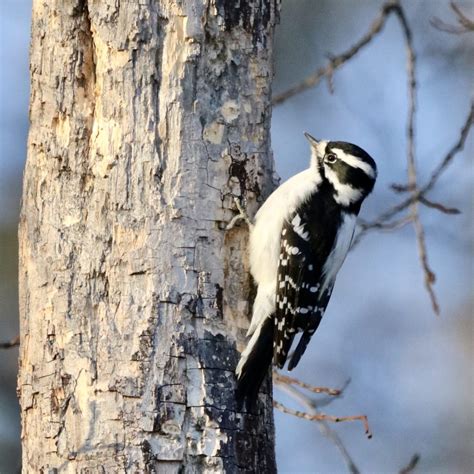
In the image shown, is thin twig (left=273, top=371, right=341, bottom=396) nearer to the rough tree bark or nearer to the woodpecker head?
the rough tree bark

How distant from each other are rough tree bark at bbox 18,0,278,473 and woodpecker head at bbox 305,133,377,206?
Answer: 78 cm

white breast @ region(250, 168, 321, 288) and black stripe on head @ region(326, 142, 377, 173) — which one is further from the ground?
black stripe on head @ region(326, 142, 377, 173)

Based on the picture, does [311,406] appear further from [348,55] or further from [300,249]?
[348,55]

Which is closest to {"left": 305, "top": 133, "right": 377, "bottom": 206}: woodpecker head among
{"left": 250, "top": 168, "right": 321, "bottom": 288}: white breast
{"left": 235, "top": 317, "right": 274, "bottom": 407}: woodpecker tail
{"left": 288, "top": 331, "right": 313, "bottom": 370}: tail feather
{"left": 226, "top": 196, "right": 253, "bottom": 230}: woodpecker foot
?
{"left": 250, "top": 168, "right": 321, "bottom": 288}: white breast

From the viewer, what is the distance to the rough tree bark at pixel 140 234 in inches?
147

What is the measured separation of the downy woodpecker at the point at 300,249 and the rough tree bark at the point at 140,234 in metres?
0.10

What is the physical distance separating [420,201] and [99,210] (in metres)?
1.60

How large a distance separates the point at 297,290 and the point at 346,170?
2.36ft

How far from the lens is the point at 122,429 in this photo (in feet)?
12.1

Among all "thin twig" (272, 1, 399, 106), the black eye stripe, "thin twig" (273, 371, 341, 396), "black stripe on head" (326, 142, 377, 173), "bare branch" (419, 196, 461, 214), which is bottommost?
"thin twig" (273, 371, 341, 396)

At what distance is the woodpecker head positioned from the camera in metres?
4.98

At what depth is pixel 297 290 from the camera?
464 centimetres

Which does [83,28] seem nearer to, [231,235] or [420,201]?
[231,235]

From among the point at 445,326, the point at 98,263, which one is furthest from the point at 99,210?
the point at 445,326
